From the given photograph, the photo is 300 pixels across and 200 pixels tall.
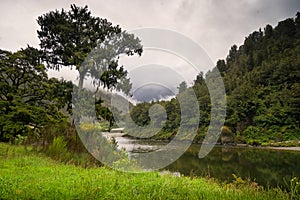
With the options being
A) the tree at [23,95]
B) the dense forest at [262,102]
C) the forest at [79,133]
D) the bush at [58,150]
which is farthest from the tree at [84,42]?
the dense forest at [262,102]

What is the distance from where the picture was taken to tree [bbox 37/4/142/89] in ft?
48.6

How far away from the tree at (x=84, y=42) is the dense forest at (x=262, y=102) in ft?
68.9

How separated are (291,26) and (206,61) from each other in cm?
6573

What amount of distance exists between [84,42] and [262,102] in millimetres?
42002

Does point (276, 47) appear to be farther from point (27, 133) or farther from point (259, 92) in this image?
point (27, 133)

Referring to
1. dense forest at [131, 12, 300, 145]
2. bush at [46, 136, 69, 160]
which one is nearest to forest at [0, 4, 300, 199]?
bush at [46, 136, 69, 160]

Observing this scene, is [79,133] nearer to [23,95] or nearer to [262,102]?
[23,95]

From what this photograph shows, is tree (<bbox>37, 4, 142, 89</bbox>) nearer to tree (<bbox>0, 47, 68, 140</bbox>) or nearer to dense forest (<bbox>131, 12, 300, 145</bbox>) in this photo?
tree (<bbox>0, 47, 68, 140</bbox>)

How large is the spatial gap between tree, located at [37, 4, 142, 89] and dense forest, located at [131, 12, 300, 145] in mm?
20996

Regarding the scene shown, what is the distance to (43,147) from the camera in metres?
10.3

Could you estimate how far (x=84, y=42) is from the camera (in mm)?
15195

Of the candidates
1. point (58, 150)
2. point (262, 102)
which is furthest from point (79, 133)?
point (262, 102)

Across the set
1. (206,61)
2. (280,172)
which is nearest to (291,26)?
(280,172)

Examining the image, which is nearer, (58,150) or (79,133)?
(58,150)
